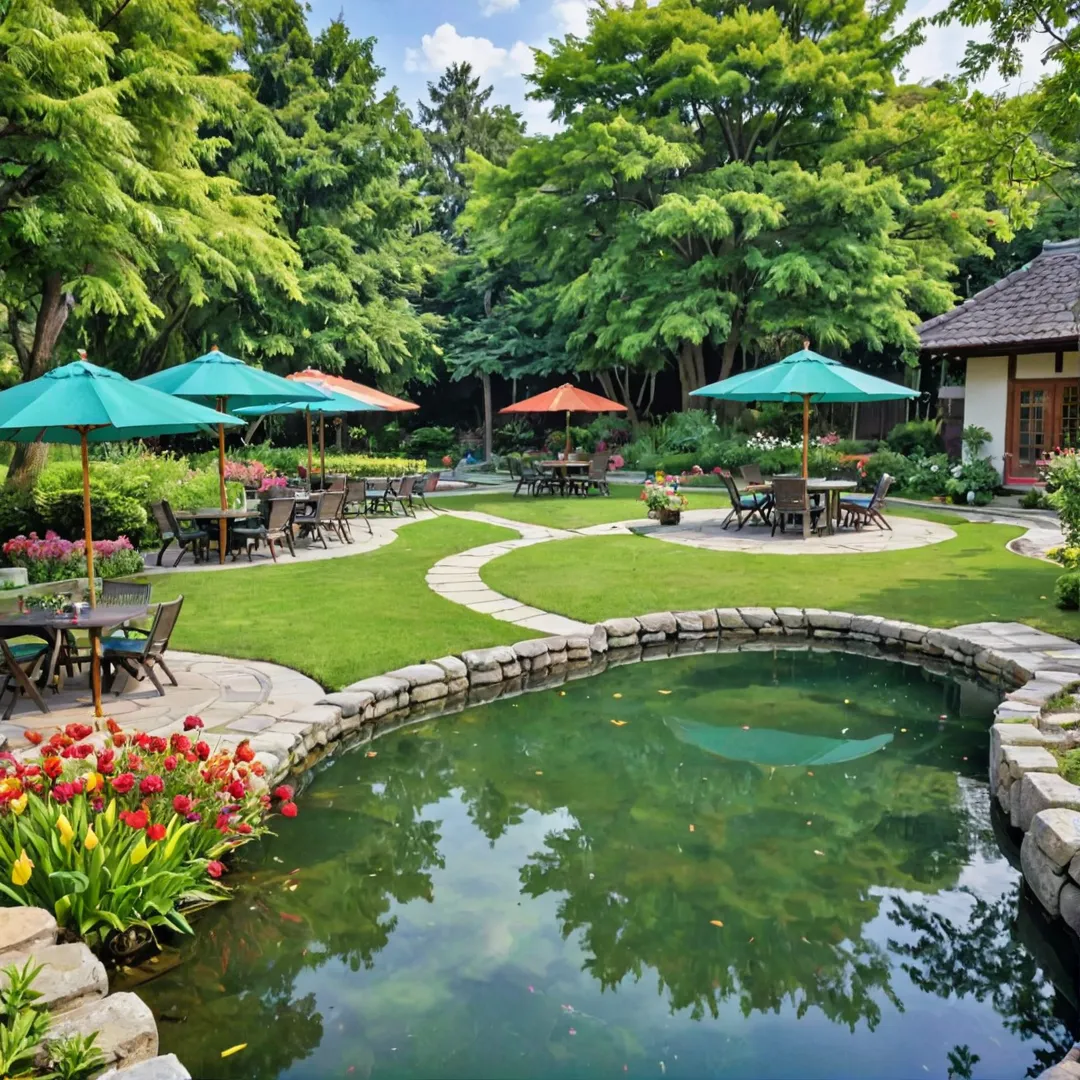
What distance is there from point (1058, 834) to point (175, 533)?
32.8ft

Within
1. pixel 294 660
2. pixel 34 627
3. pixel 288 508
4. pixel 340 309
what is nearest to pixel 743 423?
pixel 340 309

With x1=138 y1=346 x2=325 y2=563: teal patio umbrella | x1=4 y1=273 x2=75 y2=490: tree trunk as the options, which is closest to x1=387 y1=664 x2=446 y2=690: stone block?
x1=138 y1=346 x2=325 y2=563: teal patio umbrella

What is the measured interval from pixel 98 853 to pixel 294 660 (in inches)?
133

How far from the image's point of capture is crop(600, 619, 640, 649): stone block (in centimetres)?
820

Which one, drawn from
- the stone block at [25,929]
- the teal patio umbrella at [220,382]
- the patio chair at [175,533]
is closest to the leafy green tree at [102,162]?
the teal patio umbrella at [220,382]

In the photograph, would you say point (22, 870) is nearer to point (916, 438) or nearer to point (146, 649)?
point (146, 649)

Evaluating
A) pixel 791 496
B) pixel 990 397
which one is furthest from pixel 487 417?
pixel 791 496

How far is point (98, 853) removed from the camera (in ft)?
11.9

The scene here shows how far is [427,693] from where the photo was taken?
22.4 ft

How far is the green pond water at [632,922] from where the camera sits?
10.8ft

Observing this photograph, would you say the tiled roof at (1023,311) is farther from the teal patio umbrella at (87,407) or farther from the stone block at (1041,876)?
the teal patio umbrella at (87,407)

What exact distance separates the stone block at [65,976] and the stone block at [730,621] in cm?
631

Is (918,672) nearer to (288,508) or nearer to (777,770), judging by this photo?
(777,770)

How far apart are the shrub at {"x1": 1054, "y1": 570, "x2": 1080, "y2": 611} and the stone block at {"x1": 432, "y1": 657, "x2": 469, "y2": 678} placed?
5.54 metres
